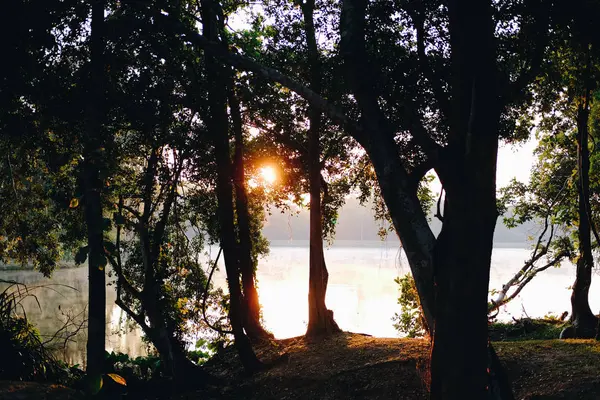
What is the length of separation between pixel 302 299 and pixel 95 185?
95.4 ft

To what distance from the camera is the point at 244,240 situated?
396 inches

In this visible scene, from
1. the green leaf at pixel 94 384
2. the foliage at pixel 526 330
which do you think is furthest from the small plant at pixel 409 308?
the green leaf at pixel 94 384

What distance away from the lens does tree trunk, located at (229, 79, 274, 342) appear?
9.43 m

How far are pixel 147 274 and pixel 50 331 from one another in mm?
16333

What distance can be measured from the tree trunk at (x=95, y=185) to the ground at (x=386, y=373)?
127 inches

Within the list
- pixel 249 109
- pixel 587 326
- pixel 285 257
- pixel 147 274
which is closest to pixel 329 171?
pixel 249 109

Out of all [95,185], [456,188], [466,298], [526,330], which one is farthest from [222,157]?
[526,330]

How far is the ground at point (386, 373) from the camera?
5516 mm

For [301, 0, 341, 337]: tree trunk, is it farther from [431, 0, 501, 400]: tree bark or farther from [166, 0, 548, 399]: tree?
[431, 0, 501, 400]: tree bark

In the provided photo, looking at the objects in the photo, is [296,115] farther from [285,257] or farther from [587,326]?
[285,257]

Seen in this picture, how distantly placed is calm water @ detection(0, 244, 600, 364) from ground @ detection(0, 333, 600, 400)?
5.53m

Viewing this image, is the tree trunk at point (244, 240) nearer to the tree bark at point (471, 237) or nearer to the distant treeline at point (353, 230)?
the tree bark at point (471, 237)

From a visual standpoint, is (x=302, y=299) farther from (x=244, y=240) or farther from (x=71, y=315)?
(x=244, y=240)

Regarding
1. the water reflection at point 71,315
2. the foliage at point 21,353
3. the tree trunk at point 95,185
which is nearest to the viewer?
the tree trunk at point 95,185
